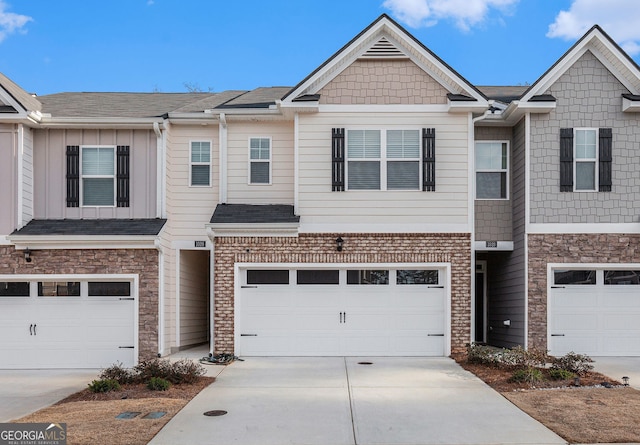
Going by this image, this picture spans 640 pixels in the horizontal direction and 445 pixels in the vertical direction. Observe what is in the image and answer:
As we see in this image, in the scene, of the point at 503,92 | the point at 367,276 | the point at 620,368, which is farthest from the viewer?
the point at 503,92

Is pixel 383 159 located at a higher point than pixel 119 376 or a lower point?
higher

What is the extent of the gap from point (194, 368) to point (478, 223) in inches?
309

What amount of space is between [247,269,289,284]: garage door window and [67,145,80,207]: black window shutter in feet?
14.4

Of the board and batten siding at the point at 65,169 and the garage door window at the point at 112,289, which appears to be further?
the board and batten siding at the point at 65,169

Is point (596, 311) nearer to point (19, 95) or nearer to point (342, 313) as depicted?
point (342, 313)

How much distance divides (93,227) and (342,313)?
5933 mm

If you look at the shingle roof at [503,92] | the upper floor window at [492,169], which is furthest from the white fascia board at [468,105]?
the shingle roof at [503,92]

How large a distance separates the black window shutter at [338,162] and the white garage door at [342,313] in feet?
6.49

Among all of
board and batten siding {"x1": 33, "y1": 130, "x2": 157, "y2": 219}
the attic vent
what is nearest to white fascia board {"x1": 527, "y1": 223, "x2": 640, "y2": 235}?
the attic vent

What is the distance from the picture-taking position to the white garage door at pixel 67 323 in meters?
15.4

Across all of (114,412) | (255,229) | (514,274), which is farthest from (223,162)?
(114,412)

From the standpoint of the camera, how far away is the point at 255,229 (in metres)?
15.6

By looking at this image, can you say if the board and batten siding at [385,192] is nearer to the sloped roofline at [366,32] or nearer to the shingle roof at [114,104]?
the sloped roofline at [366,32]

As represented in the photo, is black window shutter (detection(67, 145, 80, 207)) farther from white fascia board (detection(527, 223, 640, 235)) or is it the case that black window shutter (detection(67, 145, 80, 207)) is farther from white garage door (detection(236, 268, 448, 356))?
white fascia board (detection(527, 223, 640, 235))
